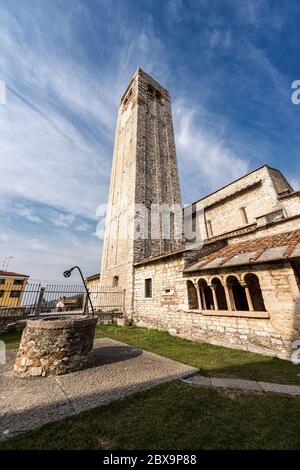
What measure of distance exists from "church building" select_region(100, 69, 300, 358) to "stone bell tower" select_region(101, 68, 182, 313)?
9 cm

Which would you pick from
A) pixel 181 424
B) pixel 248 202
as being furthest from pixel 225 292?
pixel 248 202

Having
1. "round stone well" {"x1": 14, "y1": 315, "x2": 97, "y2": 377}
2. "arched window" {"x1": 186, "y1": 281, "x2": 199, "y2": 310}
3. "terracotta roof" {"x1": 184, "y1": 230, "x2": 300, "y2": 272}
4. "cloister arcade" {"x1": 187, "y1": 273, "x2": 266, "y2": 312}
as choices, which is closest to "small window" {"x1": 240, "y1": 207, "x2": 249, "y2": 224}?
"cloister arcade" {"x1": 187, "y1": 273, "x2": 266, "y2": 312}

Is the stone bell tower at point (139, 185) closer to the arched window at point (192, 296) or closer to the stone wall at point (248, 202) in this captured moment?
the stone wall at point (248, 202)

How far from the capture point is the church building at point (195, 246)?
20.4 ft

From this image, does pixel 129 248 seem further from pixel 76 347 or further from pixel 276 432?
pixel 276 432

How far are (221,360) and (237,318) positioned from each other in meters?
1.75

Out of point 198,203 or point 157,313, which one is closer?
point 157,313

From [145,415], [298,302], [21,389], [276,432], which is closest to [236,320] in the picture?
[298,302]

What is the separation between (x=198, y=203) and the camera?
2025 cm

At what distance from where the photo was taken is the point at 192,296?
898cm

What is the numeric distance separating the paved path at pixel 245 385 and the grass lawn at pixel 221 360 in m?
0.29

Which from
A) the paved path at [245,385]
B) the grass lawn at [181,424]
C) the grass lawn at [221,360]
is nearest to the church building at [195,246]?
the grass lawn at [221,360]

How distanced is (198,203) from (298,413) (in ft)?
60.8

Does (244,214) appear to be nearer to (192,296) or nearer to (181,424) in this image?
(192,296)
